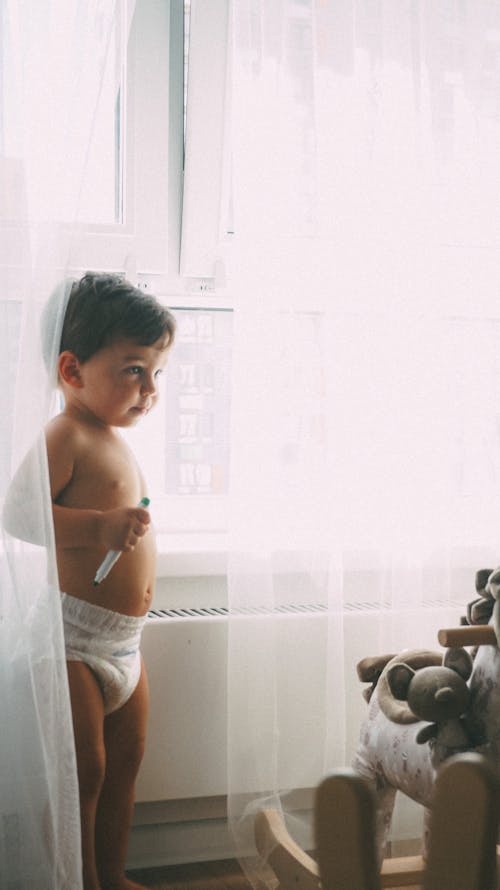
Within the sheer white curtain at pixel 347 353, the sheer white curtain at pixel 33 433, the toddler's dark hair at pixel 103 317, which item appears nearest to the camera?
the sheer white curtain at pixel 33 433

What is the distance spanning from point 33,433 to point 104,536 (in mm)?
158

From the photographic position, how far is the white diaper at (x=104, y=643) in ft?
3.93

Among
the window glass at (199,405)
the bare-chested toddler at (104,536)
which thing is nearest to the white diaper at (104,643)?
the bare-chested toddler at (104,536)

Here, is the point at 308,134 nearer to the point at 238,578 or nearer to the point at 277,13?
the point at 277,13

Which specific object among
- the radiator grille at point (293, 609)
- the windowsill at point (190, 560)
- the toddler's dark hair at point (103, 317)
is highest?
the toddler's dark hair at point (103, 317)

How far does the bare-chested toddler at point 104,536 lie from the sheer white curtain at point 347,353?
0.54 ft

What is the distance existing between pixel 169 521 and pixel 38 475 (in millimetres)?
569

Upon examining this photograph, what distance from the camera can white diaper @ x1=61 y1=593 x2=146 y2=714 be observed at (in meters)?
1.20

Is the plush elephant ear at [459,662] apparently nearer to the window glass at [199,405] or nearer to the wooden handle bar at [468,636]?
the wooden handle bar at [468,636]

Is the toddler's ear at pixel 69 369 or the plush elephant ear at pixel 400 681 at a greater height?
the toddler's ear at pixel 69 369

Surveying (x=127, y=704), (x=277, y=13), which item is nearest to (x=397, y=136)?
(x=277, y=13)

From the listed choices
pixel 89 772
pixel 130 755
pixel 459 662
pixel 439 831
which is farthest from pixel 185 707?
pixel 439 831

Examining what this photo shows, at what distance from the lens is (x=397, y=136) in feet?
4.61

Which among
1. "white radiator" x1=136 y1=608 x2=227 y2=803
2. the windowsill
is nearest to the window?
the windowsill
